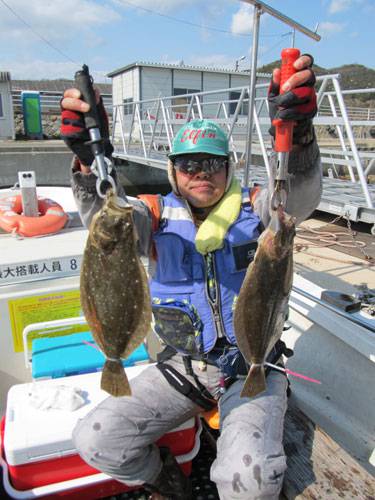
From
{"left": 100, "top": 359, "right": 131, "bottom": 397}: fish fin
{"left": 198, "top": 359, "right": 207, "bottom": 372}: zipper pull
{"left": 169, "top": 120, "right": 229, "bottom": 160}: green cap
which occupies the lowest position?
{"left": 198, "top": 359, "right": 207, "bottom": 372}: zipper pull

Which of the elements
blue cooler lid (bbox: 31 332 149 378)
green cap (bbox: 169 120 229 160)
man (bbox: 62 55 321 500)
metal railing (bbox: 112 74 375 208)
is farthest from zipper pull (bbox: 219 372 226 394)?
green cap (bbox: 169 120 229 160)

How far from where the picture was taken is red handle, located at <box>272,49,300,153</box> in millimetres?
1843

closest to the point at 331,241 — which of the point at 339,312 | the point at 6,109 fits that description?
the point at 339,312

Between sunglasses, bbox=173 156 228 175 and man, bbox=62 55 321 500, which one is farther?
sunglasses, bbox=173 156 228 175

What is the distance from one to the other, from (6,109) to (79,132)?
23.8 meters

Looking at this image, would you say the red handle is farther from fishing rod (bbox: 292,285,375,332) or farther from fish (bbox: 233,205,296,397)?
fishing rod (bbox: 292,285,375,332)

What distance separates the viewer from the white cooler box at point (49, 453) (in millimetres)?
2203

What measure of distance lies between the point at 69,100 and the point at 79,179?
42 centimetres

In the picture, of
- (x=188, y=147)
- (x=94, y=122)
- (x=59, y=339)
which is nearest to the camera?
(x=94, y=122)

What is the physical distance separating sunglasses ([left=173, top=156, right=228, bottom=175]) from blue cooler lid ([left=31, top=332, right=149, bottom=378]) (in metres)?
1.32

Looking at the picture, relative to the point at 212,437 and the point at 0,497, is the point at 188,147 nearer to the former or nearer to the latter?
the point at 212,437

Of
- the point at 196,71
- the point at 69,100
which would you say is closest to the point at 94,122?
the point at 69,100

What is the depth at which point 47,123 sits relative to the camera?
2758cm

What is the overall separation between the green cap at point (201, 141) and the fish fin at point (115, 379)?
4.34 ft
